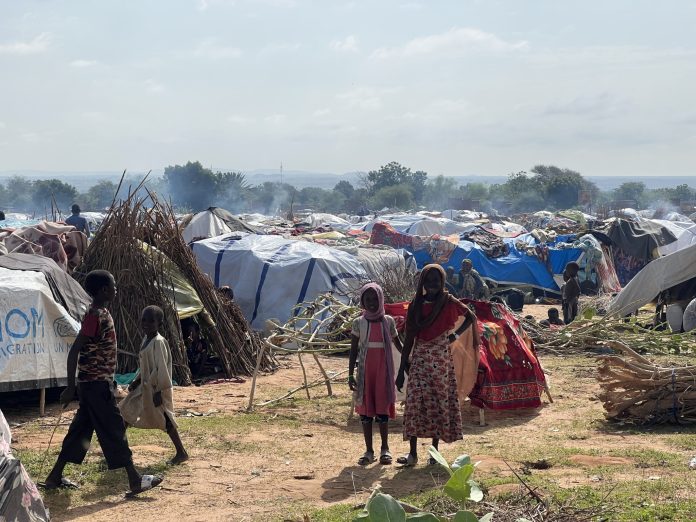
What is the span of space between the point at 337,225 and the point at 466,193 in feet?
239

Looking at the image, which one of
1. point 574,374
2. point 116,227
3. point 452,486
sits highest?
point 116,227

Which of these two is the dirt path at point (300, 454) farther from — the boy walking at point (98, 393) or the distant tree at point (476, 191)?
→ the distant tree at point (476, 191)

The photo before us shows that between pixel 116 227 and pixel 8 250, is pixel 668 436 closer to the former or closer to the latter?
pixel 116 227

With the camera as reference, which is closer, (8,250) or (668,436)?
(668,436)

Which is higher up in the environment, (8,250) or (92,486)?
(8,250)

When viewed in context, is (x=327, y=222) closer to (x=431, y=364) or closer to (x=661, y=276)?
(x=661, y=276)

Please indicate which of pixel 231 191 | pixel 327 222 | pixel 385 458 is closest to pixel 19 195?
pixel 231 191

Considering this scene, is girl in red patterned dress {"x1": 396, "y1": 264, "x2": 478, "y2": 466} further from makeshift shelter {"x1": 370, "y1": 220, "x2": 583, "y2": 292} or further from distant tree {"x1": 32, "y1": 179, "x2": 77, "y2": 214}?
distant tree {"x1": 32, "y1": 179, "x2": 77, "y2": 214}

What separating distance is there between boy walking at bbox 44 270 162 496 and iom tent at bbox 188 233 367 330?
9862 millimetres

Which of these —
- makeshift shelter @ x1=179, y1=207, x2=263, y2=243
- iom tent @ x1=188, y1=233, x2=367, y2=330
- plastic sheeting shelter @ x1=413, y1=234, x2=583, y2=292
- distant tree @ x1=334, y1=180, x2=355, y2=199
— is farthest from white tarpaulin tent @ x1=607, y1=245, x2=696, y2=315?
distant tree @ x1=334, y1=180, x2=355, y2=199

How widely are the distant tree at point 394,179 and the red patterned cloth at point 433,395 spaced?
99.3 m

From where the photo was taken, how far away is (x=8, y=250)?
41.1 ft

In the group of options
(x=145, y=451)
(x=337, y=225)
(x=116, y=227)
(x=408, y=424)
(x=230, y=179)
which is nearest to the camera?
(x=408, y=424)

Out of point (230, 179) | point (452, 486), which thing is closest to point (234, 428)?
point (452, 486)
